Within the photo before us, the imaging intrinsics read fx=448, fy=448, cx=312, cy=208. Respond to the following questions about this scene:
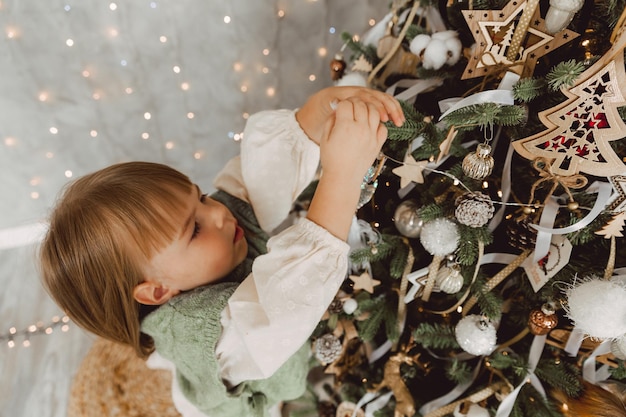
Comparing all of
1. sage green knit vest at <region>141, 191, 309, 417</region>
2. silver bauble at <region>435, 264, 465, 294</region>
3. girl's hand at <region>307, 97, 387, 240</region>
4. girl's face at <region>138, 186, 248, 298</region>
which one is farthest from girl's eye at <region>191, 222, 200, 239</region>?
silver bauble at <region>435, 264, 465, 294</region>

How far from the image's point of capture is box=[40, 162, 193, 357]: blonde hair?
0.79 m

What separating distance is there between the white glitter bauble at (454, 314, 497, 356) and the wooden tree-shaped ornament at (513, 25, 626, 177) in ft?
0.98

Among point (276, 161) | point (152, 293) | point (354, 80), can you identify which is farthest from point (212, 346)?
point (354, 80)

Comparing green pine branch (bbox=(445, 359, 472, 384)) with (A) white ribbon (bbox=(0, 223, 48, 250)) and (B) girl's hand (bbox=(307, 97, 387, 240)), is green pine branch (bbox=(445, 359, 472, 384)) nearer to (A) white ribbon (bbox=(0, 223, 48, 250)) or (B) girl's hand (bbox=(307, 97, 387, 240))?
(B) girl's hand (bbox=(307, 97, 387, 240))

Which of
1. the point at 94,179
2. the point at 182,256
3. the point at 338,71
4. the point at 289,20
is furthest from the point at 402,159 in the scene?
the point at 289,20

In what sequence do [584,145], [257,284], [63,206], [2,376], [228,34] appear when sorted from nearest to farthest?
[584,145], [257,284], [63,206], [228,34], [2,376]

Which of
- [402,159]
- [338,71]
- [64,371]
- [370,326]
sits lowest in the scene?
[64,371]

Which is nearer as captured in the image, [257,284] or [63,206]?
[257,284]

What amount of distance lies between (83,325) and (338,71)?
30.8 inches

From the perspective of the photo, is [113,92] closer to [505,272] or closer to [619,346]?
[505,272]

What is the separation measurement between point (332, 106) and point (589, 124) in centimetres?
38

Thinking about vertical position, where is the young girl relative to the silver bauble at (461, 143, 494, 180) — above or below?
below

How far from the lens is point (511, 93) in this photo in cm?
62

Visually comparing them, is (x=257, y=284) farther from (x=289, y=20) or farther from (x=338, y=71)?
(x=289, y=20)
